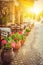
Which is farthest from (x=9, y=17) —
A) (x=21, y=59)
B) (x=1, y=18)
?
(x=21, y=59)

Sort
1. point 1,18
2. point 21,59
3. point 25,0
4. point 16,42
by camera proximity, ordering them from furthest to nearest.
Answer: point 1,18
point 25,0
point 16,42
point 21,59

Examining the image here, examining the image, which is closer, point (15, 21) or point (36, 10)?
point (36, 10)

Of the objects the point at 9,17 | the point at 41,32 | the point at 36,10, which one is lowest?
the point at 41,32

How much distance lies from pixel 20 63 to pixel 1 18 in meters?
3.01

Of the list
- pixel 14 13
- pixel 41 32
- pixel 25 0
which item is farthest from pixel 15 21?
pixel 25 0

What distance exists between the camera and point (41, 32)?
22.6 feet

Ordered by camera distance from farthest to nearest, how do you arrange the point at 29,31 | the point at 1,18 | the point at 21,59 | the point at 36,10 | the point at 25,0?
1. the point at 29,31
2. the point at 1,18
3. the point at 25,0
4. the point at 36,10
5. the point at 21,59

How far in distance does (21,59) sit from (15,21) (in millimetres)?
3614

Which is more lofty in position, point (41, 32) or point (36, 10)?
point (36, 10)

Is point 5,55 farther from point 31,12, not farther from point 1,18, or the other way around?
point 1,18

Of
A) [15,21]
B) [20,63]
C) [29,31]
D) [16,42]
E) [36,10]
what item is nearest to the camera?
[20,63]

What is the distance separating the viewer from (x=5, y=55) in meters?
3.60

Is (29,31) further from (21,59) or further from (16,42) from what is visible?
(21,59)

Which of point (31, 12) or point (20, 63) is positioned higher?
point (31, 12)
